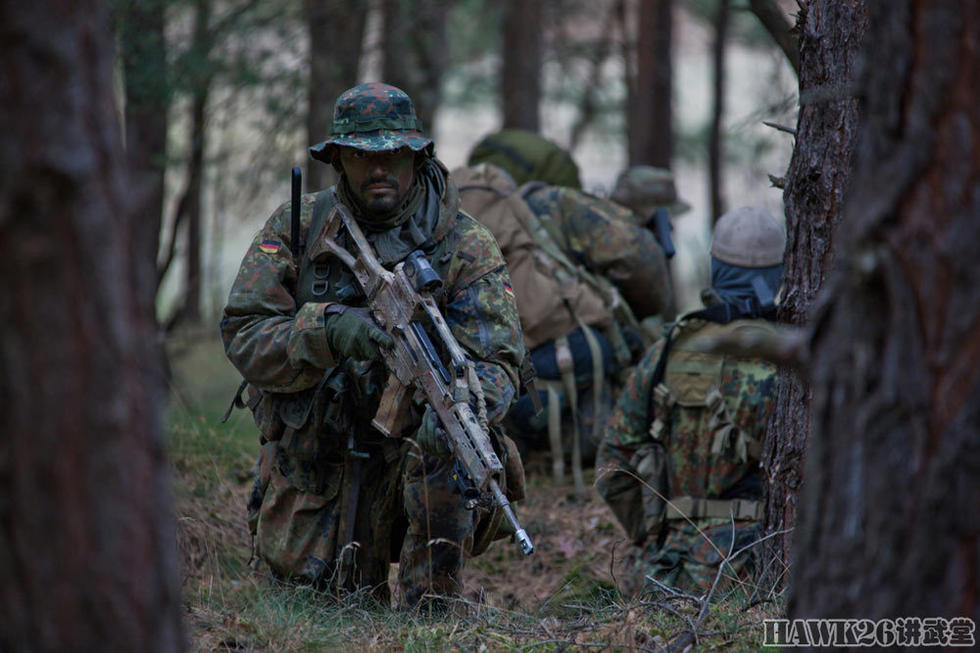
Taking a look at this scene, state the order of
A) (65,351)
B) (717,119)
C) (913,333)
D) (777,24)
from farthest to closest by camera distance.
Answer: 1. (717,119)
2. (777,24)
3. (913,333)
4. (65,351)

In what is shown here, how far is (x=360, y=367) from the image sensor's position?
425 cm

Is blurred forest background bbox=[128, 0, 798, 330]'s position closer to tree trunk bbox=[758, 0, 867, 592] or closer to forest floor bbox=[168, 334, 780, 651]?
tree trunk bbox=[758, 0, 867, 592]

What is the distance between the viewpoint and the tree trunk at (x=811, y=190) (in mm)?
3811

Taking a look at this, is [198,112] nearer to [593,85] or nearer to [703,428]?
[703,428]

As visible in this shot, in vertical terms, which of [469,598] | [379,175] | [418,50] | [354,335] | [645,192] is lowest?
[469,598]

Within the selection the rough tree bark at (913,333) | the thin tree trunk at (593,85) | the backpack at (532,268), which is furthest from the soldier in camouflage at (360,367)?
the thin tree trunk at (593,85)

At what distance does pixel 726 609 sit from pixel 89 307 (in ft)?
7.61

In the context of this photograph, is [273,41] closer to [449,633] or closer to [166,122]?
[166,122]

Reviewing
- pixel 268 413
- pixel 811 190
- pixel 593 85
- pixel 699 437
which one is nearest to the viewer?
pixel 811 190

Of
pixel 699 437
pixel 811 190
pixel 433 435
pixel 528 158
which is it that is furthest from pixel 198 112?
pixel 811 190

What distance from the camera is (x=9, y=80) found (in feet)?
5.61

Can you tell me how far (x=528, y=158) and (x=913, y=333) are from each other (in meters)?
6.47

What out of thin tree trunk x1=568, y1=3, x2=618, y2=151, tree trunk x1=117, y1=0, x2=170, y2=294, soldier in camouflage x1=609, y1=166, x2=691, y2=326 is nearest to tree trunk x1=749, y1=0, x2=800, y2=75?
soldier in camouflage x1=609, y1=166, x2=691, y2=326

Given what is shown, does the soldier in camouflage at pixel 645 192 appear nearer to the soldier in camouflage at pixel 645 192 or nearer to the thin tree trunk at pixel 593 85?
the soldier in camouflage at pixel 645 192
